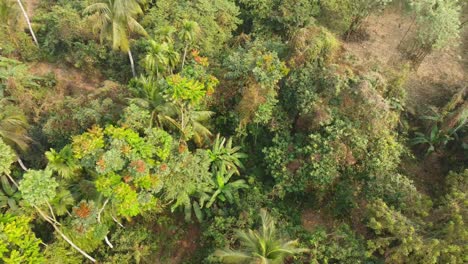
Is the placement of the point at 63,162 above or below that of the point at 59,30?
above

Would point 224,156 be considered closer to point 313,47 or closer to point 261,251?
point 261,251

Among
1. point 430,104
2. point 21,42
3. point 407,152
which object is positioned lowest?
point 21,42

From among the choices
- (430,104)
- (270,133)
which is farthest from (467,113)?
(270,133)

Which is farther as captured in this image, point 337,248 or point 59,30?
point 59,30

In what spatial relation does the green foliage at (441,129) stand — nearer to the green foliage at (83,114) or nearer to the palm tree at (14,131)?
the green foliage at (83,114)

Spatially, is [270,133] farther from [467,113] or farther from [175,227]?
[467,113]

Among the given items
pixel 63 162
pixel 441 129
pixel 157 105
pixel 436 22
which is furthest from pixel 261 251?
pixel 436 22

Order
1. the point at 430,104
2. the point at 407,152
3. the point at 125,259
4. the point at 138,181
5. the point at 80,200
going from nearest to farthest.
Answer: the point at 138,181
the point at 80,200
the point at 125,259
the point at 407,152
the point at 430,104
